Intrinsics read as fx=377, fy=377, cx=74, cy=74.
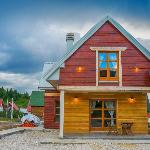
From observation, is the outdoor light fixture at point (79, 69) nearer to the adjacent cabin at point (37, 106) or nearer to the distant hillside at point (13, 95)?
the adjacent cabin at point (37, 106)

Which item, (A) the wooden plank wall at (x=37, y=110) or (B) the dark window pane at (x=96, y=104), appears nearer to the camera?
(B) the dark window pane at (x=96, y=104)

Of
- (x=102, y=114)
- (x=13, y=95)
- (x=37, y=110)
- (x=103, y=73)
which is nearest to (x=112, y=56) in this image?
(x=103, y=73)

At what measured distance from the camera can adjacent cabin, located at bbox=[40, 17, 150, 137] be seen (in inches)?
792

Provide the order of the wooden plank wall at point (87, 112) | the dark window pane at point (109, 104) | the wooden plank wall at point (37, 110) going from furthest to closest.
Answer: the wooden plank wall at point (37, 110), the dark window pane at point (109, 104), the wooden plank wall at point (87, 112)

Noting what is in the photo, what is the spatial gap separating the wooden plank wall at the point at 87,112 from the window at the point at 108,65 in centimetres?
140

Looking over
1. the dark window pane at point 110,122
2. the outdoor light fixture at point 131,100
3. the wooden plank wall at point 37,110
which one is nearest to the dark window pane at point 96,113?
the dark window pane at point 110,122

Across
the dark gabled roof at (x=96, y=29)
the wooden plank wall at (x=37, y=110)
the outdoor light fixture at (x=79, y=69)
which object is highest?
the dark gabled roof at (x=96, y=29)

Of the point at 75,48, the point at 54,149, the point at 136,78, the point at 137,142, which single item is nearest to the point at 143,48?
the point at 136,78

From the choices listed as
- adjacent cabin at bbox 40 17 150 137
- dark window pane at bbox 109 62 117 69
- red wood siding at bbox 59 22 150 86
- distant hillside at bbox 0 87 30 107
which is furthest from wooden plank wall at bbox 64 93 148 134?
distant hillside at bbox 0 87 30 107

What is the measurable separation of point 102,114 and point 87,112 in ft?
2.90

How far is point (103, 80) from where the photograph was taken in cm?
2045

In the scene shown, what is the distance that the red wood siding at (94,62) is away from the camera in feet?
66.3

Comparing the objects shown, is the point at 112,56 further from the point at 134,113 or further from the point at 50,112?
the point at 50,112

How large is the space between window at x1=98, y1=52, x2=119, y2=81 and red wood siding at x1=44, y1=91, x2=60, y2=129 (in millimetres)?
7365
